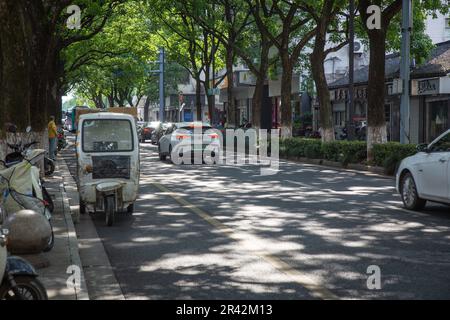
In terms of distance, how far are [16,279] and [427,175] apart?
26.4 feet

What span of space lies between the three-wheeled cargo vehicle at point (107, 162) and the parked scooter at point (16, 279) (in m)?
5.54

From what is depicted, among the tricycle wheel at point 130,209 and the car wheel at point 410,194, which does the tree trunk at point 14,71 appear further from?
the car wheel at point 410,194

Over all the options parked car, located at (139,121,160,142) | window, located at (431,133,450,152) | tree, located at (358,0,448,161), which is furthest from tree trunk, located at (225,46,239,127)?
window, located at (431,133,450,152)

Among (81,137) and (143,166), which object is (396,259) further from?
(143,166)

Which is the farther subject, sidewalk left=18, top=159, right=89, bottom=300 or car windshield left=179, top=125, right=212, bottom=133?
car windshield left=179, top=125, right=212, bottom=133

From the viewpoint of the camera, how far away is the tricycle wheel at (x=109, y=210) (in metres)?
10.9

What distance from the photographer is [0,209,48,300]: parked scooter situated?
203 inches

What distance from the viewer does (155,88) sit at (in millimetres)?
72250

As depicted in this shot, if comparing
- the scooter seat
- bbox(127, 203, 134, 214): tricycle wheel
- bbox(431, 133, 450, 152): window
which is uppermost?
bbox(431, 133, 450, 152): window

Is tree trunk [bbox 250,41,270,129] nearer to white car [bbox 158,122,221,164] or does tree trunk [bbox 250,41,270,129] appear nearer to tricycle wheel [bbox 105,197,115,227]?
white car [bbox 158,122,221,164]

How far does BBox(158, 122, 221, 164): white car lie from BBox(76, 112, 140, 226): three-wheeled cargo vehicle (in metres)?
13.3

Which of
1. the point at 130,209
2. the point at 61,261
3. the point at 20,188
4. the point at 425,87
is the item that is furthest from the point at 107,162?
the point at 425,87

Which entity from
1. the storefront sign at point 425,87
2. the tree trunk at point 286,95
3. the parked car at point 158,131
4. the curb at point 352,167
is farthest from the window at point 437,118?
the parked car at point 158,131
